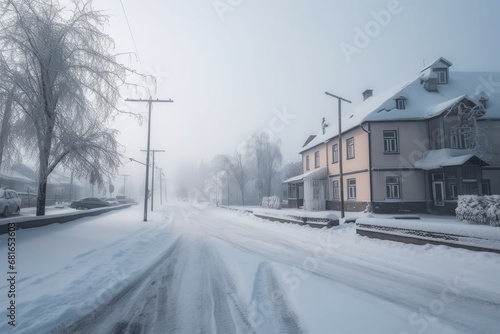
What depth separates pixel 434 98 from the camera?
2209 centimetres

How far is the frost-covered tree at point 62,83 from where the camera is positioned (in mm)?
11391

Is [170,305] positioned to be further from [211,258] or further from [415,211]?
[415,211]

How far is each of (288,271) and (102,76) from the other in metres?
13.2

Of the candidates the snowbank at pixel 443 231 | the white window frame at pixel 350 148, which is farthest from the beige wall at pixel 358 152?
the snowbank at pixel 443 231

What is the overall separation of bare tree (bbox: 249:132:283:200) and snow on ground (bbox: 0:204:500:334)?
43.9 meters

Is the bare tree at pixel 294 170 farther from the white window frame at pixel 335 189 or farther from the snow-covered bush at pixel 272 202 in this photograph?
the white window frame at pixel 335 189

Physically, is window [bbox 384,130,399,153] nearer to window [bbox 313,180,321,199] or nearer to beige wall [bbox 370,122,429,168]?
beige wall [bbox 370,122,429,168]

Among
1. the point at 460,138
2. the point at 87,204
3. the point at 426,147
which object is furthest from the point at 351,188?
the point at 87,204

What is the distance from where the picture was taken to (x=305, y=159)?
34125 millimetres

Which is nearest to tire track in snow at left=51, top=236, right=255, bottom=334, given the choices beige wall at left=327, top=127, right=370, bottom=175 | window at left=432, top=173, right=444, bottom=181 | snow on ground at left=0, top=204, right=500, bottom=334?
snow on ground at left=0, top=204, right=500, bottom=334

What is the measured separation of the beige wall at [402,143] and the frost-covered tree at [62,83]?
17626mm

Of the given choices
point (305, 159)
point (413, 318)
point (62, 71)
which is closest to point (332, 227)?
point (413, 318)

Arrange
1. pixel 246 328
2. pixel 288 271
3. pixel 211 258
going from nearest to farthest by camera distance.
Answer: pixel 246 328, pixel 288 271, pixel 211 258

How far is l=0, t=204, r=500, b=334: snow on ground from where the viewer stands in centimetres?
389
